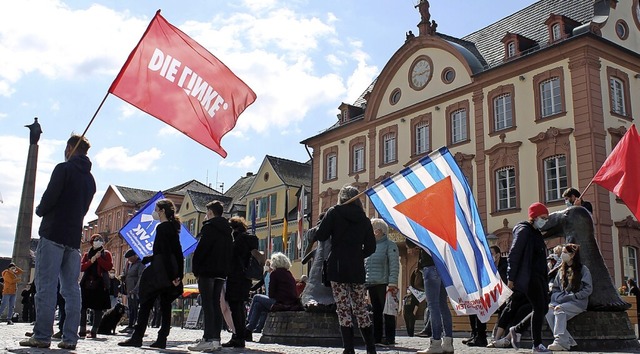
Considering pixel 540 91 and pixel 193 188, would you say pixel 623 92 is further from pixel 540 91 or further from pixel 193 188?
pixel 193 188

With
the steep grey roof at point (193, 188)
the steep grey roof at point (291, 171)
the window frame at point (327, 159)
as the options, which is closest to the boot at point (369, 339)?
the window frame at point (327, 159)

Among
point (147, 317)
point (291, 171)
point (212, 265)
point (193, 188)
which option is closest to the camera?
point (147, 317)

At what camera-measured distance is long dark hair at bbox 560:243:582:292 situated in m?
9.53

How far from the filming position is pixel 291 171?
4869 cm

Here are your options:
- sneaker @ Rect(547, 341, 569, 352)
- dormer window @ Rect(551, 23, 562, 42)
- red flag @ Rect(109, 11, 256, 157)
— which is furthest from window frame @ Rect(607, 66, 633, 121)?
Answer: red flag @ Rect(109, 11, 256, 157)

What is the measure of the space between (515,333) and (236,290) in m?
3.88

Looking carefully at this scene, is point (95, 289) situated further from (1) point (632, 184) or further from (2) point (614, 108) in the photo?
(2) point (614, 108)

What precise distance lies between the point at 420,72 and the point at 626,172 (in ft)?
75.5

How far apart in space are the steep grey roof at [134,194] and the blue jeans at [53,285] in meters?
70.4

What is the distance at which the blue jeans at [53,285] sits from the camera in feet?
22.8

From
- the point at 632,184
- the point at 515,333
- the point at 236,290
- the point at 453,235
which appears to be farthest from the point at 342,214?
the point at 632,184

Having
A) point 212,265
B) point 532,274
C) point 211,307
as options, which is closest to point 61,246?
point 212,265

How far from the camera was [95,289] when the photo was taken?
10.9 metres

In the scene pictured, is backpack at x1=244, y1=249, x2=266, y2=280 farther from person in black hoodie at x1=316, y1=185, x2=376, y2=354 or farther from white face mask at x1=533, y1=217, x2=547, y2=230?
white face mask at x1=533, y1=217, x2=547, y2=230
